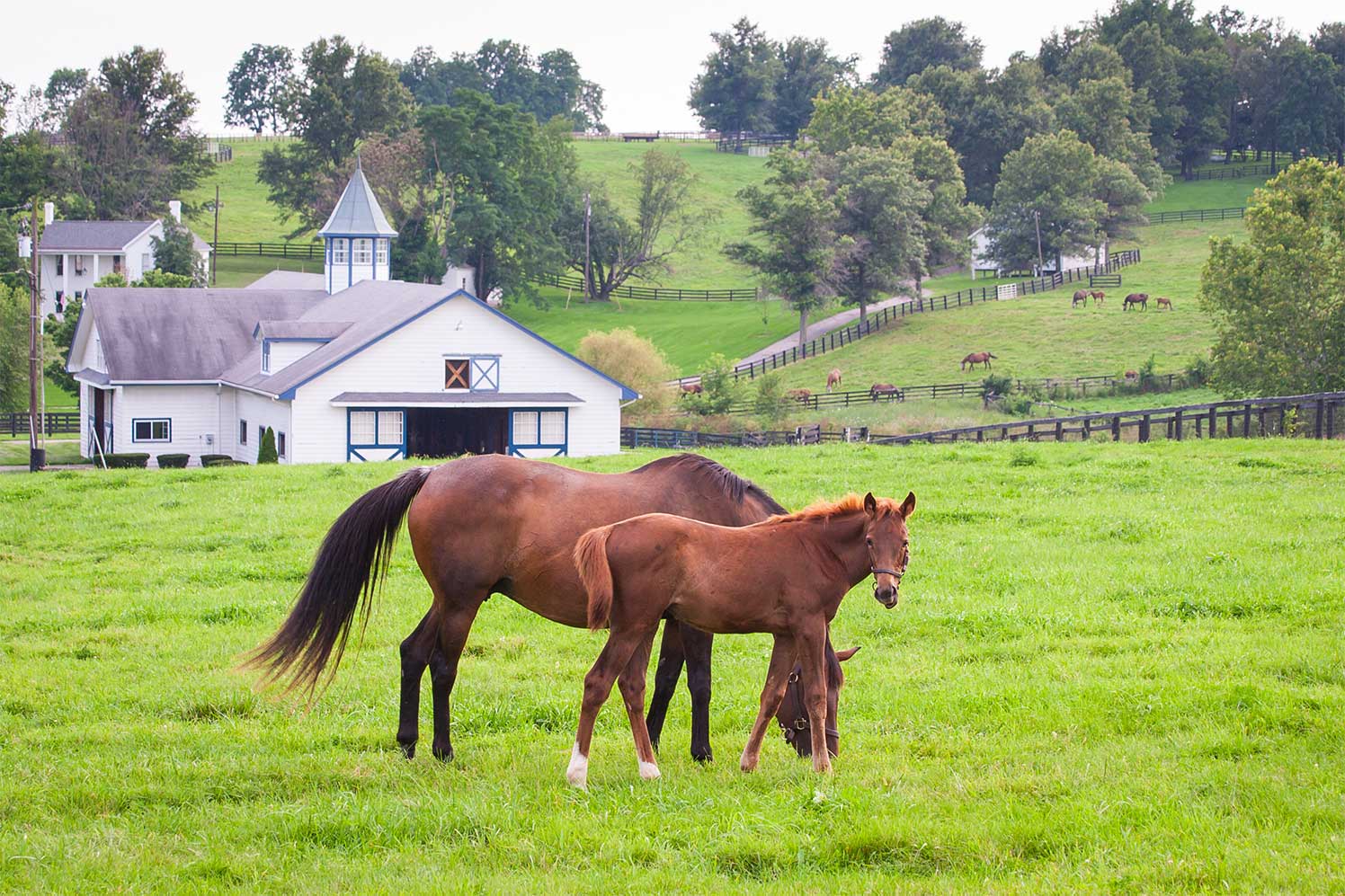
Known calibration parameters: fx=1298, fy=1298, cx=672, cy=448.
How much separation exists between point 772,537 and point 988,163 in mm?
97712

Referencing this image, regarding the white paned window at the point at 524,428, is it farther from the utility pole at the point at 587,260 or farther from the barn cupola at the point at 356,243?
the utility pole at the point at 587,260

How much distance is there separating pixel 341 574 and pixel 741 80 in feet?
442

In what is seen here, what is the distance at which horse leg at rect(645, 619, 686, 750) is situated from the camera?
8.11 meters

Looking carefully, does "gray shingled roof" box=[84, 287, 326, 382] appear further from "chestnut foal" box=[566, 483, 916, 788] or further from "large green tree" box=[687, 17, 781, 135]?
"large green tree" box=[687, 17, 781, 135]

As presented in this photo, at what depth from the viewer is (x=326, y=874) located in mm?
5949

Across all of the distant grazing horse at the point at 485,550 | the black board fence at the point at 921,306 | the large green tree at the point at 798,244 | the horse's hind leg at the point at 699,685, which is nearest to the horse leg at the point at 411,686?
the distant grazing horse at the point at 485,550

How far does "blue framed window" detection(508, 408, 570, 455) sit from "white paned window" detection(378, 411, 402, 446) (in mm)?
3614

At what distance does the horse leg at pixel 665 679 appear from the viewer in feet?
26.6

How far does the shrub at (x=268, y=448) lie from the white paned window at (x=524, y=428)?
754 centimetres

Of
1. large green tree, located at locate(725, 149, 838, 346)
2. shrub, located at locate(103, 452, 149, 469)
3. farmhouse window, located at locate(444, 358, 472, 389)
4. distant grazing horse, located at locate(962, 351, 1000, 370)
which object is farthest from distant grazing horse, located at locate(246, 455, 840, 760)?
large green tree, located at locate(725, 149, 838, 346)

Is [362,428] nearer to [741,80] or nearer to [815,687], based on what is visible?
[815,687]

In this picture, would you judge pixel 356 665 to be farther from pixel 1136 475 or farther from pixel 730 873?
pixel 1136 475

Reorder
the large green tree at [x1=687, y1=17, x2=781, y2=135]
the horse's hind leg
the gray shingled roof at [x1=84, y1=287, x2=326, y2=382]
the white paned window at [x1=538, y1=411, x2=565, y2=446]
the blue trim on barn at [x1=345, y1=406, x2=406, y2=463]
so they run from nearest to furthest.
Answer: the horse's hind leg → the blue trim on barn at [x1=345, y1=406, x2=406, y2=463] → the white paned window at [x1=538, y1=411, x2=565, y2=446] → the gray shingled roof at [x1=84, y1=287, x2=326, y2=382] → the large green tree at [x1=687, y1=17, x2=781, y2=135]

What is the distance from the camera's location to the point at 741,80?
449ft
